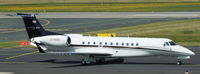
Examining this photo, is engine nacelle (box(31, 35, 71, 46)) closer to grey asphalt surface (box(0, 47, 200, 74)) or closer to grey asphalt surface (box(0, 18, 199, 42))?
grey asphalt surface (box(0, 47, 200, 74))

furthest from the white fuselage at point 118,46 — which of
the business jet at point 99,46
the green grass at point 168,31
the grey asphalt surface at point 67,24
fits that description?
the grey asphalt surface at point 67,24

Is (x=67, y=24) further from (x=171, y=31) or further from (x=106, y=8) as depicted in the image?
(x=106, y=8)

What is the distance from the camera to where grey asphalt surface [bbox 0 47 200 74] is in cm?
3822

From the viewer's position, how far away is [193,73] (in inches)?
1452

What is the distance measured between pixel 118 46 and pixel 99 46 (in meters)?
1.80

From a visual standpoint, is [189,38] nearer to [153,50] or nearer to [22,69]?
[153,50]

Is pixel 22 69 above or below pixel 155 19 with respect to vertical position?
above

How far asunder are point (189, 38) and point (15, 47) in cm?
2341

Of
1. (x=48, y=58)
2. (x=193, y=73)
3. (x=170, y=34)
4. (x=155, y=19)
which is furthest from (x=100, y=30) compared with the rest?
(x=193, y=73)

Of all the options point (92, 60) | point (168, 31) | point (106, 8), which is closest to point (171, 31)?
point (168, 31)

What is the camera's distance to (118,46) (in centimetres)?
4222

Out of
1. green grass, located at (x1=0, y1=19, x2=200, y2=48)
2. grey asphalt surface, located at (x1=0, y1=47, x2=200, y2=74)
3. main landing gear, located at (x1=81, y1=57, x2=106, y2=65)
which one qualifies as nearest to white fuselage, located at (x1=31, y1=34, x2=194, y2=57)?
main landing gear, located at (x1=81, y1=57, x2=106, y2=65)

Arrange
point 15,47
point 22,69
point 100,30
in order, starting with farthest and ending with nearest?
point 100,30 → point 15,47 → point 22,69

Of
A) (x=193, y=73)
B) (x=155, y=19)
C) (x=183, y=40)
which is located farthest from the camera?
(x=155, y=19)
